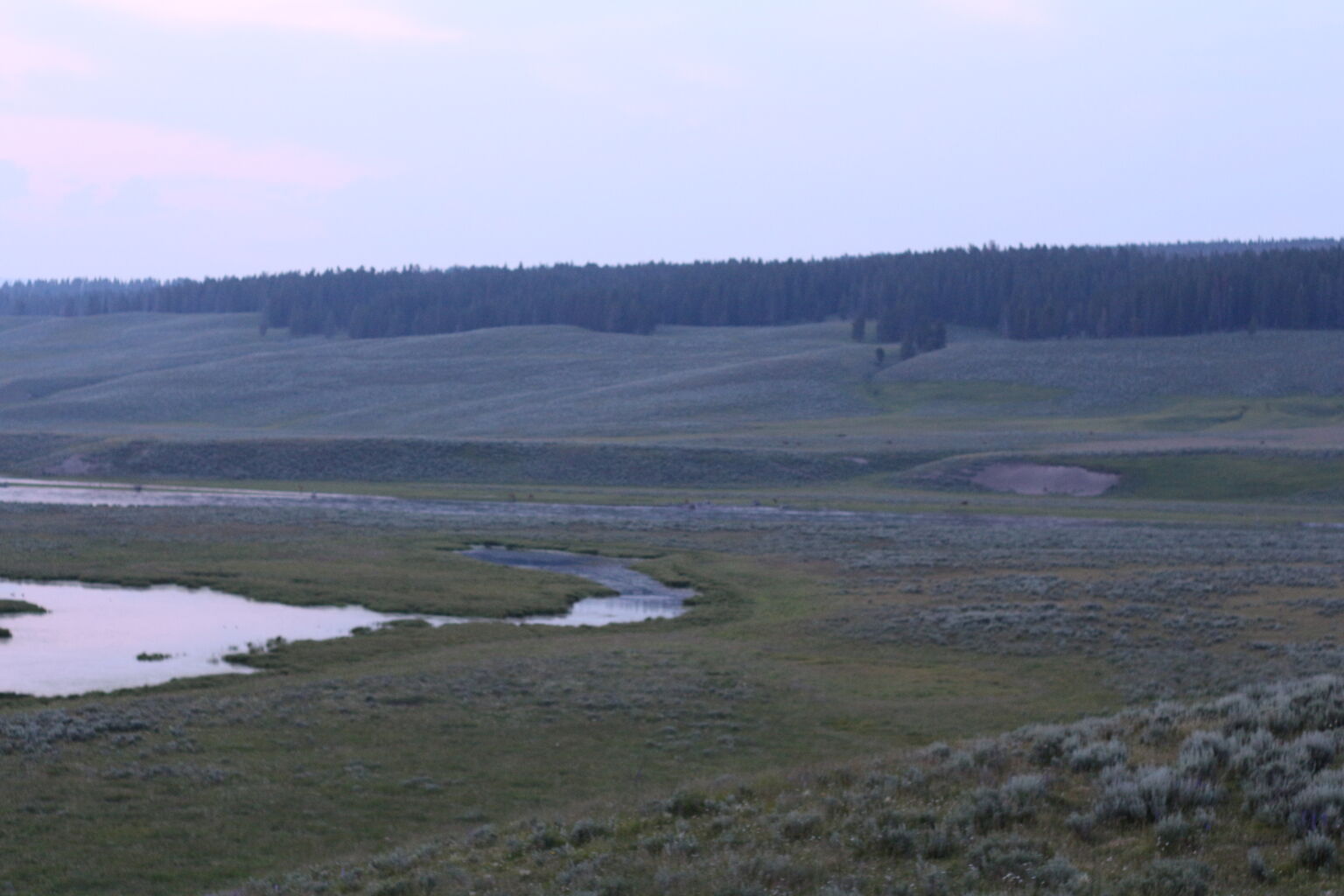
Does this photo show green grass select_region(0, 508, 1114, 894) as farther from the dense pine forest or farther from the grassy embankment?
the dense pine forest

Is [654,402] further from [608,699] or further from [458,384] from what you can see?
[608,699]

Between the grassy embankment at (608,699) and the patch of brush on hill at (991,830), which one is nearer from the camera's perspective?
A: the patch of brush on hill at (991,830)

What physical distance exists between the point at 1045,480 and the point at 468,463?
3432cm

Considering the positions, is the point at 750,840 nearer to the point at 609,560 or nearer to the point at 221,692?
the point at 221,692

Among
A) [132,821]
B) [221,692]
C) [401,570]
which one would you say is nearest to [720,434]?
[401,570]

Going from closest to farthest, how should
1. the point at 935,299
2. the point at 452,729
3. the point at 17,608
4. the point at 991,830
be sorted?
the point at 991,830 → the point at 452,729 → the point at 17,608 → the point at 935,299

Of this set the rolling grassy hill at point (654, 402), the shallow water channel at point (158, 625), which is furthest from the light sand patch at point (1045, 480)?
the shallow water channel at point (158, 625)

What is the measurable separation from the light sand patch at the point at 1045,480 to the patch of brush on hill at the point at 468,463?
265 inches

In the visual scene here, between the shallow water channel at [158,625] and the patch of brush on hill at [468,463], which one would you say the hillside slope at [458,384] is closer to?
the patch of brush on hill at [468,463]

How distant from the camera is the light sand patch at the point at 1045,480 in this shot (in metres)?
71.2

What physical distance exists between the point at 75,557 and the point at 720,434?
59.7 metres

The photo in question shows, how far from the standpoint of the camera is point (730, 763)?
19.1 meters

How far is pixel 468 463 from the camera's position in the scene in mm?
81500

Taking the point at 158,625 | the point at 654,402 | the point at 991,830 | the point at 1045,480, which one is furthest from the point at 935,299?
the point at 991,830
